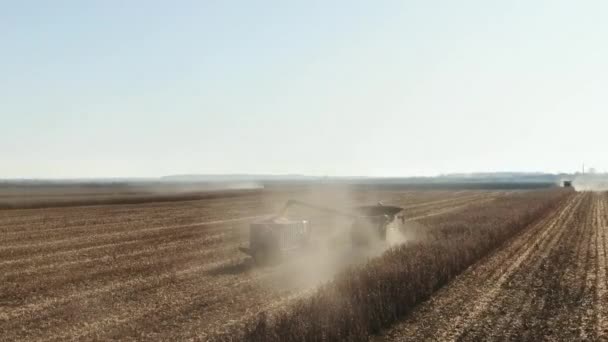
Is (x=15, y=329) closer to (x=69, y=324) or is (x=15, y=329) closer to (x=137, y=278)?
(x=69, y=324)

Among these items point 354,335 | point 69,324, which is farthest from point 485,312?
point 69,324

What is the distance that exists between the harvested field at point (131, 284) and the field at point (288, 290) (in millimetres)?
60

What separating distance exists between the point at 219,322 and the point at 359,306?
3.75m

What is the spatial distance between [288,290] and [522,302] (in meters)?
7.05

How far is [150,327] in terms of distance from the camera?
14.2 metres

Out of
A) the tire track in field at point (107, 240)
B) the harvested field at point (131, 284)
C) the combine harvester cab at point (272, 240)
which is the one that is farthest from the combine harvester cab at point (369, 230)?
the tire track in field at point (107, 240)

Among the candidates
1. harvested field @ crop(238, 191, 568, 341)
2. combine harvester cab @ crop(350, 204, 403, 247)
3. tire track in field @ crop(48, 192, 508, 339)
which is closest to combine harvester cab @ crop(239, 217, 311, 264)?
combine harvester cab @ crop(350, 204, 403, 247)

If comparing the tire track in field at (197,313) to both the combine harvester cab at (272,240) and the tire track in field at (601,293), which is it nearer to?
the combine harvester cab at (272,240)

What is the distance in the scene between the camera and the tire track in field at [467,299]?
13.2 metres

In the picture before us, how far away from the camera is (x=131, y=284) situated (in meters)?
19.1

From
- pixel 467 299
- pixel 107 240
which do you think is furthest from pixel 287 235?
pixel 107 240

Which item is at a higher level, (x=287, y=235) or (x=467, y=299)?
(x=287, y=235)

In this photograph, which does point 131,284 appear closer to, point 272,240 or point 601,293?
point 272,240

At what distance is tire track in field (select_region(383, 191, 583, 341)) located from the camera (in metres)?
13.2
